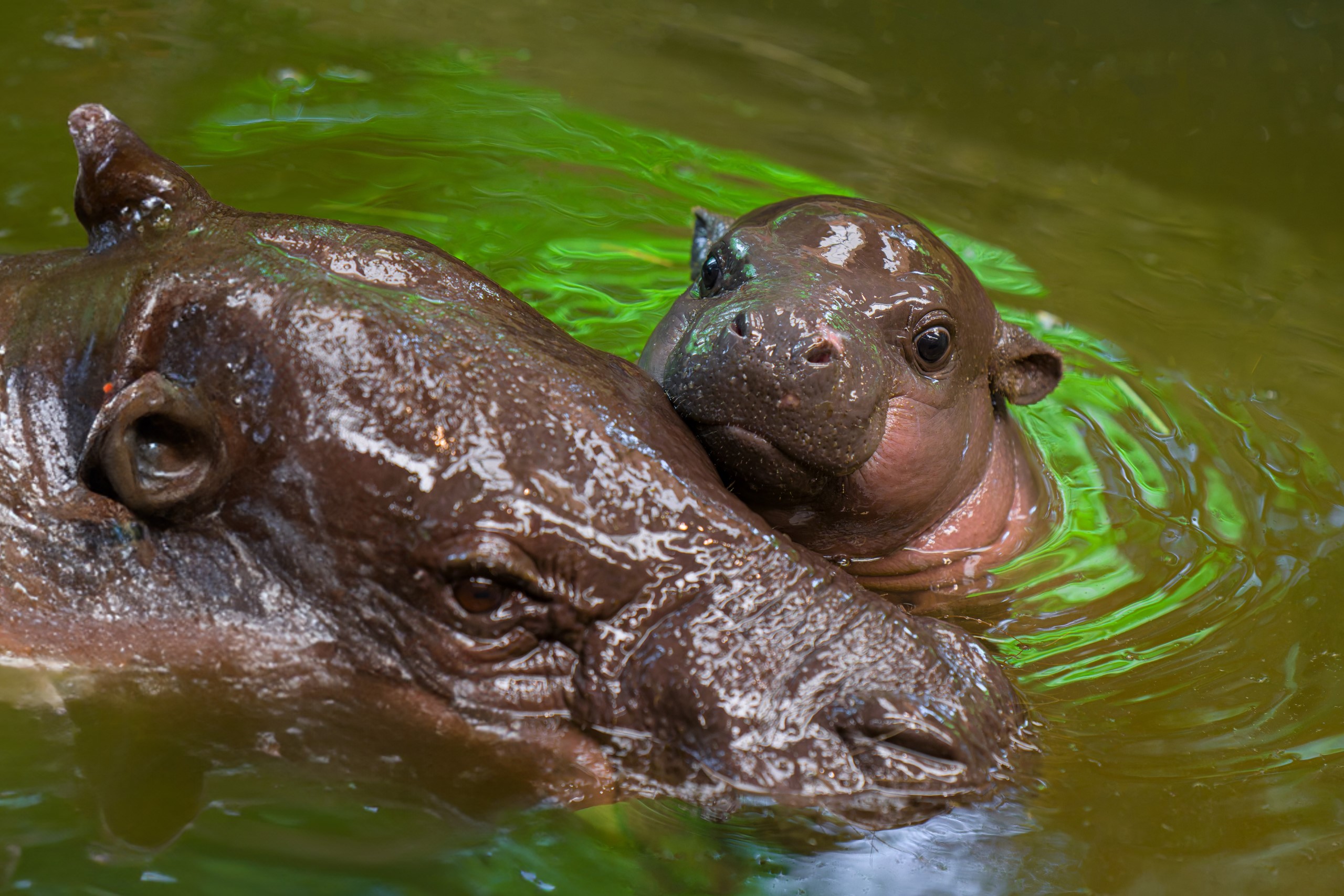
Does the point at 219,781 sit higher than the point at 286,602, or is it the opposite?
the point at 286,602

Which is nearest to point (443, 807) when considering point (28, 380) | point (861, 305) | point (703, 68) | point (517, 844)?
point (517, 844)

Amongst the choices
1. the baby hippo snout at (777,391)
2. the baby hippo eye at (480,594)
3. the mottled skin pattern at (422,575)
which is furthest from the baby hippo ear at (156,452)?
the baby hippo snout at (777,391)

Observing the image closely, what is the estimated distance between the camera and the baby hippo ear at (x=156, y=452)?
3506mm

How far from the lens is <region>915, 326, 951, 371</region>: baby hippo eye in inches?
212

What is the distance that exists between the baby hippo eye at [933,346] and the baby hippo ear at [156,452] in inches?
104

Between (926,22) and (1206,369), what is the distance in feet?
14.4

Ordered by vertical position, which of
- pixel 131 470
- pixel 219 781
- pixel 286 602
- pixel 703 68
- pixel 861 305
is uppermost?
pixel 703 68

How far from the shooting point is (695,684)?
11.8 feet

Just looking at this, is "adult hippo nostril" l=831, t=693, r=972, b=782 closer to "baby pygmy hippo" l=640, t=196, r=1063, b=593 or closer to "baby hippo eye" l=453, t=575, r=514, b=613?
"baby hippo eye" l=453, t=575, r=514, b=613

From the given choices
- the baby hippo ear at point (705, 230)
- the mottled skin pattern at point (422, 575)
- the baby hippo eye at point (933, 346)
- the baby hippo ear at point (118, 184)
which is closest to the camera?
the mottled skin pattern at point (422, 575)

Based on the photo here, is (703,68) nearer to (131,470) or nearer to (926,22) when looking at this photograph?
(926,22)

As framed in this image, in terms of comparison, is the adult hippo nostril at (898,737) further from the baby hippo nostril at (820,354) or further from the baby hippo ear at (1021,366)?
the baby hippo ear at (1021,366)

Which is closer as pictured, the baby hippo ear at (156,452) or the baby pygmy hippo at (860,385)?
the baby hippo ear at (156,452)

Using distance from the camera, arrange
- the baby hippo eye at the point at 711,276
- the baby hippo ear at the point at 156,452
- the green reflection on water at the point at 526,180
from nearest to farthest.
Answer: the baby hippo ear at the point at 156,452, the baby hippo eye at the point at 711,276, the green reflection on water at the point at 526,180
